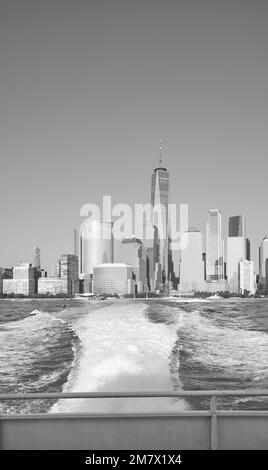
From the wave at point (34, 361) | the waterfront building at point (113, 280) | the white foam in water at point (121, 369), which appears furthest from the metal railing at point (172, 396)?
the waterfront building at point (113, 280)

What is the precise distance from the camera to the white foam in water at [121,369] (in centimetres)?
1211

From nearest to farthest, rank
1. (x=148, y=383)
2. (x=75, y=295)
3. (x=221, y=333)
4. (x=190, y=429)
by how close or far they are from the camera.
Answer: (x=190, y=429) → (x=148, y=383) → (x=221, y=333) → (x=75, y=295)

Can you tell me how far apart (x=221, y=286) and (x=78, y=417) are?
561 ft

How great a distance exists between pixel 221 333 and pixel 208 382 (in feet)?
45.7

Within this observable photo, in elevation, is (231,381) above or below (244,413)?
below

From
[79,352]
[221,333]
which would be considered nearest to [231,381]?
[79,352]

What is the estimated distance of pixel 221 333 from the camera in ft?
97.6

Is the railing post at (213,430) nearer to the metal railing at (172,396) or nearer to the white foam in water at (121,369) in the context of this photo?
the metal railing at (172,396)

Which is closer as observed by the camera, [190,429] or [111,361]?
[190,429]

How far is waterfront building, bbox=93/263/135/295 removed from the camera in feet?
476

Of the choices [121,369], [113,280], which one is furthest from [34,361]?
[113,280]
